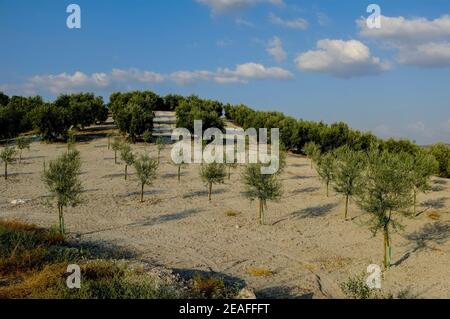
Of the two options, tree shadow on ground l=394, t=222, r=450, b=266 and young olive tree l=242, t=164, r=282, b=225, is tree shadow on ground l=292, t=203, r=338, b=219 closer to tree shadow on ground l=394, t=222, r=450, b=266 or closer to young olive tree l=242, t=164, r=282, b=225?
young olive tree l=242, t=164, r=282, b=225

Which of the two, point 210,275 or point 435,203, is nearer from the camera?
point 210,275

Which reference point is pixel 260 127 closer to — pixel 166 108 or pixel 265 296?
pixel 166 108

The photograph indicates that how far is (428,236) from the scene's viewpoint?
38094 mm

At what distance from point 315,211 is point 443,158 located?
39202mm

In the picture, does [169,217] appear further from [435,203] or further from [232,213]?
[435,203]

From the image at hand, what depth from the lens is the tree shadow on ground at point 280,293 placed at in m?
23.9

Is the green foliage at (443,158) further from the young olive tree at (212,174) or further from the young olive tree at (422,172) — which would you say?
the young olive tree at (212,174)

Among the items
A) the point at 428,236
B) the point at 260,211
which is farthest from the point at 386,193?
the point at 260,211

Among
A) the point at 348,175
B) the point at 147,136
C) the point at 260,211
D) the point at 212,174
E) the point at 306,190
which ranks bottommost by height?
the point at 260,211

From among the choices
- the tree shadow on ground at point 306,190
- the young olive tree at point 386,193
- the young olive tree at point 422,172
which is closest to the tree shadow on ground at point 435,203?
the young olive tree at point 422,172

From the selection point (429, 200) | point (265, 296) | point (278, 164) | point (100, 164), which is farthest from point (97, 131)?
point (265, 296)
